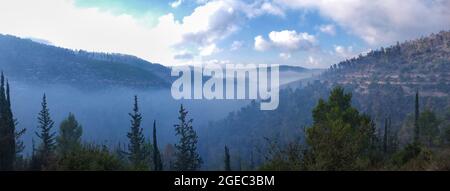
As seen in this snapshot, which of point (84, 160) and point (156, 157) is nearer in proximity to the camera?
point (84, 160)

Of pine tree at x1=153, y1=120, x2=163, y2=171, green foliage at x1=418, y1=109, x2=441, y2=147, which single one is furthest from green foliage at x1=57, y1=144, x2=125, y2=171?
green foliage at x1=418, y1=109, x2=441, y2=147

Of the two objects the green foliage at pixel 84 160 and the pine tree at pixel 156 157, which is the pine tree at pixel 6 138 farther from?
the green foliage at pixel 84 160

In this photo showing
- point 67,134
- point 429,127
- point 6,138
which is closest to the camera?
point 6,138

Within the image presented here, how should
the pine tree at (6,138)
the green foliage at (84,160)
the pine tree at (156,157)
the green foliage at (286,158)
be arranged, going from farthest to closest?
the pine tree at (156,157) → the pine tree at (6,138) → the green foliage at (286,158) → the green foliage at (84,160)

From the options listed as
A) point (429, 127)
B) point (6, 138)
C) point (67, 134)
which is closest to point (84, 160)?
point (6, 138)

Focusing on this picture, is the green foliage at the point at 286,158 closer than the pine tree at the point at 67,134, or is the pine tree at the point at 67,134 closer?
the green foliage at the point at 286,158

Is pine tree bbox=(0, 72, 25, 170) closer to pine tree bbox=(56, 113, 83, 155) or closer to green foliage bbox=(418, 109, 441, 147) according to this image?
pine tree bbox=(56, 113, 83, 155)

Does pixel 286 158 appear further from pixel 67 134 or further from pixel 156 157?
pixel 67 134

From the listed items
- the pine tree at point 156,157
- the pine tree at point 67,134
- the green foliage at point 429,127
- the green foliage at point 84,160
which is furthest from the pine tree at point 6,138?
the green foliage at point 429,127

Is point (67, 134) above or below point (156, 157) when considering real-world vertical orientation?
above

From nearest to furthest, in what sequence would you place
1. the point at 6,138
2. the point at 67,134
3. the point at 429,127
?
the point at 6,138 < the point at 67,134 < the point at 429,127

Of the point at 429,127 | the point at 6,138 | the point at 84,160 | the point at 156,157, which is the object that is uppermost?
the point at 84,160
